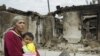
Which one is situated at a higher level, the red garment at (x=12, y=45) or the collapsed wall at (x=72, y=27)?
the red garment at (x=12, y=45)

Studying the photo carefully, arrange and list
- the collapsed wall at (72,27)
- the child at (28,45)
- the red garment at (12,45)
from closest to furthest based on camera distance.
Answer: the red garment at (12,45), the child at (28,45), the collapsed wall at (72,27)

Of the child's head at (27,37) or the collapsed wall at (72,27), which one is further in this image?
the collapsed wall at (72,27)

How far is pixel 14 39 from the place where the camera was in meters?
3.99

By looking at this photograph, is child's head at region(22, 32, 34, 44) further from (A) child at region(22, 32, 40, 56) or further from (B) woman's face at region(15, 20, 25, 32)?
(B) woman's face at region(15, 20, 25, 32)

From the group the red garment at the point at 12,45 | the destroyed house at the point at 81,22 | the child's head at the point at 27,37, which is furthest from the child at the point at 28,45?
the destroyed house at the point at 81,22

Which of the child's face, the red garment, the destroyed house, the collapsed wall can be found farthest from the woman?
the collapsed wall

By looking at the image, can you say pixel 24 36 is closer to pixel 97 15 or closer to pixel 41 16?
pixel 97 15

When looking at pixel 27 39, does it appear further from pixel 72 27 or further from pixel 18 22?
pixel 72 27

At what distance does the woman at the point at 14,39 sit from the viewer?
3.94 meters

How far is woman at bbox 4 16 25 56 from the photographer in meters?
3.94

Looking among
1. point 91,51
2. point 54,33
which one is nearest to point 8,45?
point 91,51

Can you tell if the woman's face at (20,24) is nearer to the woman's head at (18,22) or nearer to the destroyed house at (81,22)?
the woman's head at (18,22)

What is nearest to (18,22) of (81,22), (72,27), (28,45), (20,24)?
(20,24)

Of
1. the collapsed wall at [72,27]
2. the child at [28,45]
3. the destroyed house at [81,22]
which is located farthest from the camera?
the collapsed wall at [72,27]
